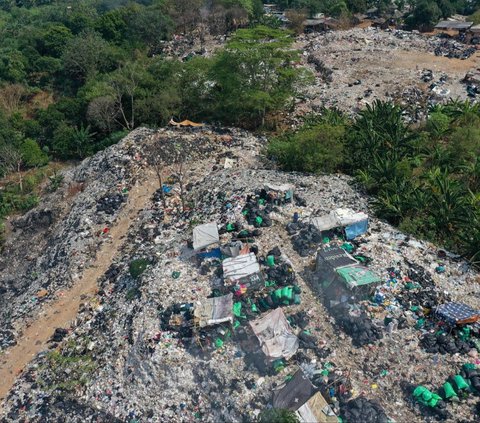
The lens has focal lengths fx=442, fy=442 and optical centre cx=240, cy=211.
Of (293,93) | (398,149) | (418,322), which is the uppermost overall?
(293,93)

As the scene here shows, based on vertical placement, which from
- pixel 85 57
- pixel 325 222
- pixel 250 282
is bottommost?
pixel 250 282

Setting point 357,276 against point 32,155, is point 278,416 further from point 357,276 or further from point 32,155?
point 32,155

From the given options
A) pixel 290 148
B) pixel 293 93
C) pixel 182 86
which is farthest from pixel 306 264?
pixel 182 86

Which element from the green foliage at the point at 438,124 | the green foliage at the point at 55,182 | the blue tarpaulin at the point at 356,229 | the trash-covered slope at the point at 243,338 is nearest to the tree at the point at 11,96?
the green foliage at the point at 55,182

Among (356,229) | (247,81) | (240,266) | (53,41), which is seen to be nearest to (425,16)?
(247,81)

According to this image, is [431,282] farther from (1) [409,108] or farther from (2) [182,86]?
(2) [182,86]

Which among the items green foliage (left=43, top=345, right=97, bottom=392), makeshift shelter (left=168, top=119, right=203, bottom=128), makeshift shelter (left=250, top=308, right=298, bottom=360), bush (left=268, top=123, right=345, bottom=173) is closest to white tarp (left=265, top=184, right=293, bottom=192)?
bush (left=268, top=123, right=345, bottom=173)
